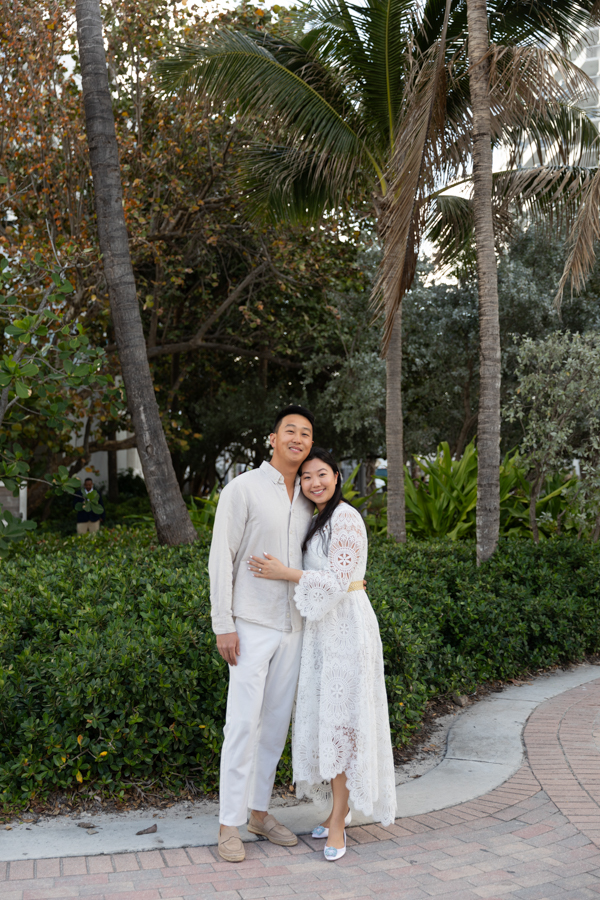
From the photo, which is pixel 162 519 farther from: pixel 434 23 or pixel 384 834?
pixel 434 23

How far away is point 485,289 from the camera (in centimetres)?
685

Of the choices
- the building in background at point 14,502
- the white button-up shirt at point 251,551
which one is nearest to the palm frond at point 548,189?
the white button-up shirt at point 251,551

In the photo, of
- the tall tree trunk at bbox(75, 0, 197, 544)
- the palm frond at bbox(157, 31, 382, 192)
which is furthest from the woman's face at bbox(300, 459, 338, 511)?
the palm frond at bbox(157, 31, 382, 192)

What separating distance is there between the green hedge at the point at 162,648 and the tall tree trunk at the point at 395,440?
1.97 m

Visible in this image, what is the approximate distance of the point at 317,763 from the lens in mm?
3490

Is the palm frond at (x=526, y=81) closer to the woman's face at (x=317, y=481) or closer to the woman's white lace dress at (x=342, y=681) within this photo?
the woman's face at (x=317, y=481)

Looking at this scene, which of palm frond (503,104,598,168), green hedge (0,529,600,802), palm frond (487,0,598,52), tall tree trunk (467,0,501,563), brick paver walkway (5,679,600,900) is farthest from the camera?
palm frond (503,104,598,168)

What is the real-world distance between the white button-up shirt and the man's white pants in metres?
0.08

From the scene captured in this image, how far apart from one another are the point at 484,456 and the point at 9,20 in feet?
27.5

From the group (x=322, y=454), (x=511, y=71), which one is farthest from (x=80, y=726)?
(x=511, y=71)

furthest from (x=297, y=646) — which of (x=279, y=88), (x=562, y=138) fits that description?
(x=562, y=138)

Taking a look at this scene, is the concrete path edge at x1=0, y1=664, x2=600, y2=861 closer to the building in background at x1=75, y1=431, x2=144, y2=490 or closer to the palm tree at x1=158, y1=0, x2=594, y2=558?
the palm tree at x1=158, y1=0, x2=594, y2=558

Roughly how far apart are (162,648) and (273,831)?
1.04 metres

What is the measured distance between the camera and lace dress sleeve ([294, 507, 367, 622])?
11.0 ft
